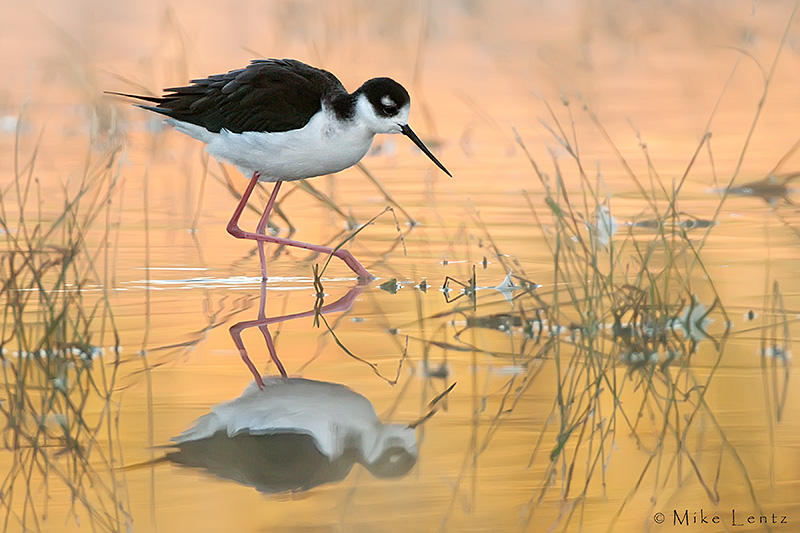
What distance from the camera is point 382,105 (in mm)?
6250

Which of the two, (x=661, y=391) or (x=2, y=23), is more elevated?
(x=2, y=23)

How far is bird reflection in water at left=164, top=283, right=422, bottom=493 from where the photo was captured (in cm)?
355

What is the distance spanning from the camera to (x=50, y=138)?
1062 centimetres

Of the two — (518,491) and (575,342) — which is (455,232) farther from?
(518,491)

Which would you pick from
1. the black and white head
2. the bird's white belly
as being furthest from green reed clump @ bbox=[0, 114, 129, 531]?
the black and white head

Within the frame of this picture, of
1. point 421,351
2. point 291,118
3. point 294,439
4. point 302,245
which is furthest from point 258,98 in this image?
point 294,439

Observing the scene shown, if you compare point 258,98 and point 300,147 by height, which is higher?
point 258,98

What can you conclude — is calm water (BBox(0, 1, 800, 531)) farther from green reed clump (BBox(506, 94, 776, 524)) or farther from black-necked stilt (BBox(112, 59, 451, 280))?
black-necked stilt (BBox(112, 59, 451, 280))

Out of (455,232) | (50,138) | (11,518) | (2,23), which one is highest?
(2,23)

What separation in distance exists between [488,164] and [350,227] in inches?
94.0

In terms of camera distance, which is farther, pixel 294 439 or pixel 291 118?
pixel 291 118

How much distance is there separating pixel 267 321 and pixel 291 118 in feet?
4.03

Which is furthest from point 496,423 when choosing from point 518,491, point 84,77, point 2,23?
point 2,23

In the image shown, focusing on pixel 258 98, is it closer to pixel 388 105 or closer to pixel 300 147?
pixel 300 147
